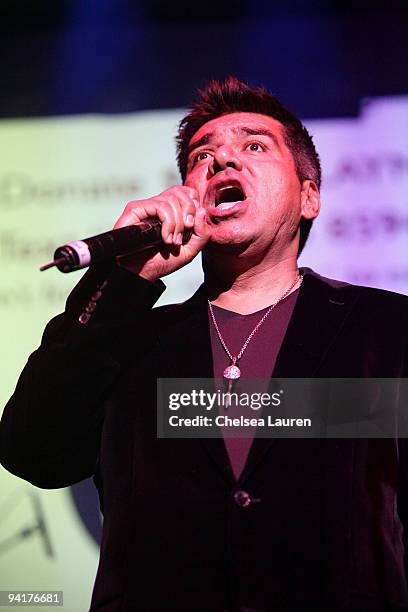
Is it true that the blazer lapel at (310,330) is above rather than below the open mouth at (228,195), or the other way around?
below

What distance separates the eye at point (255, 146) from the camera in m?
1.86

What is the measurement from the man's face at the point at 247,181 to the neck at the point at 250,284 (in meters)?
0.05

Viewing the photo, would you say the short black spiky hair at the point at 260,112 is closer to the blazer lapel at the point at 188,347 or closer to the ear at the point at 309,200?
the ear at the point at 309,200

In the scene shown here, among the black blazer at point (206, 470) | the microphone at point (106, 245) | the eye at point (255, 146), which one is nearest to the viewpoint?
the microphone at point (106, 245)

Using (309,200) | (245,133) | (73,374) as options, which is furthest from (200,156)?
(73,374)

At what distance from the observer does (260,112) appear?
6.43 ft

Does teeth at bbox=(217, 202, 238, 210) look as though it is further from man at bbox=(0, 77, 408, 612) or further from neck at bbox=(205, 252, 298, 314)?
neck at bbox=(205, 252, 298, 314)

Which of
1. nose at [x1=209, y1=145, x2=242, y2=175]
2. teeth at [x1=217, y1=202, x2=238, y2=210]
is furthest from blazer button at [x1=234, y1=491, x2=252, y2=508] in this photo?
nose at [x1=209, y1=145, x2=242, y2=175]

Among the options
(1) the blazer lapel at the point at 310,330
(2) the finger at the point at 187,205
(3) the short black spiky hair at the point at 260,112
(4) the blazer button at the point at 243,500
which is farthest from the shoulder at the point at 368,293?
(4) the blazer button at the point at 243,500

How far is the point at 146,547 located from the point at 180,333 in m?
0.48

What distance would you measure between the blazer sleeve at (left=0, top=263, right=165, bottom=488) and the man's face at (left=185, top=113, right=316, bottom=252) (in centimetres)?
24

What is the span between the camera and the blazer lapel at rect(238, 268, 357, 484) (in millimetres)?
1541

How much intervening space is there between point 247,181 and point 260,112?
0.97 feet

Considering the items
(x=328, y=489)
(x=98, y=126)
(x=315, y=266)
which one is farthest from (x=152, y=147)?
(x=328, y=489)
